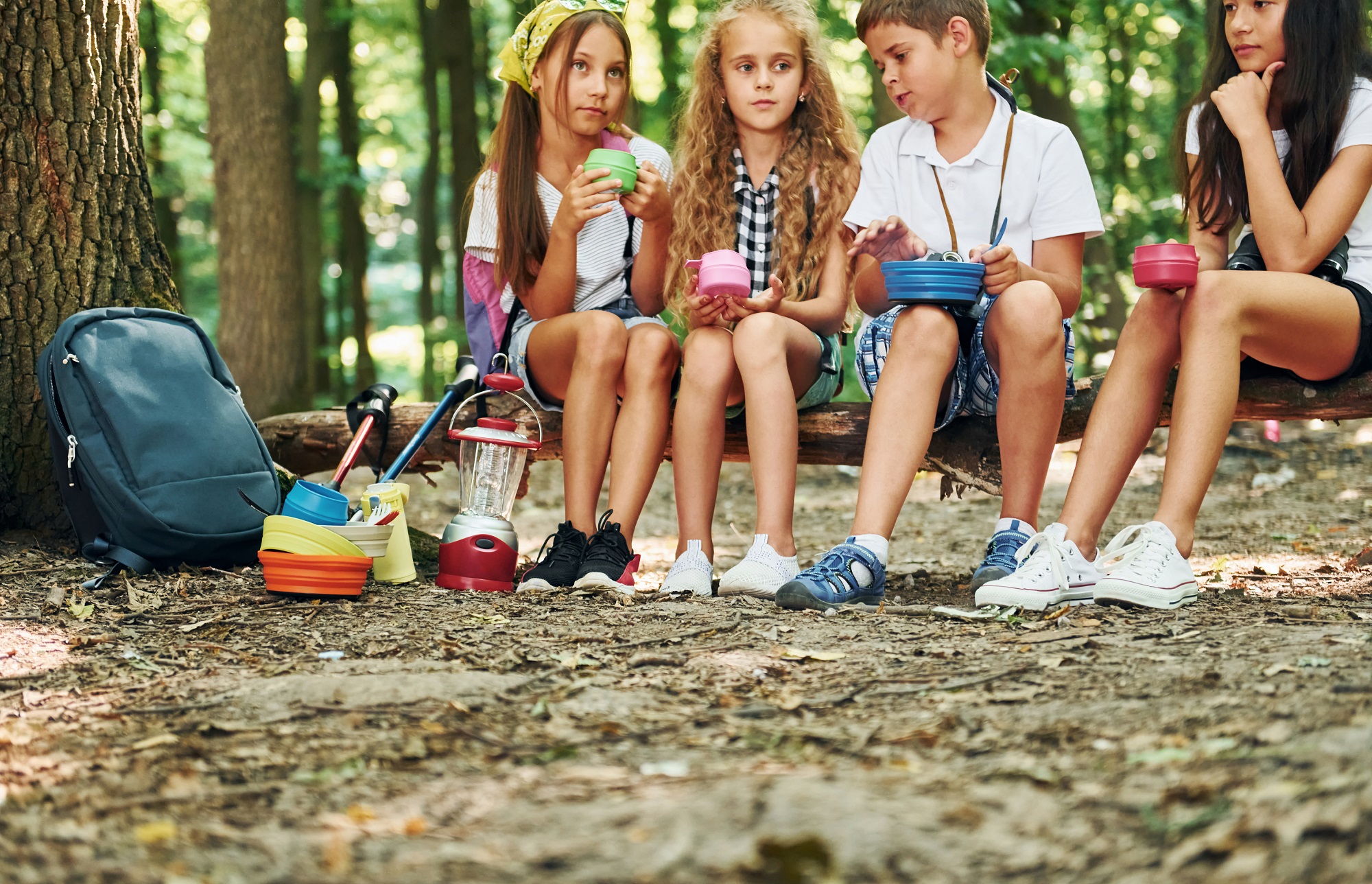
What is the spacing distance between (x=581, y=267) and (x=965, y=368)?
1260mm

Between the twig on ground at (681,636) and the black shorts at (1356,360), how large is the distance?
60.9 inches

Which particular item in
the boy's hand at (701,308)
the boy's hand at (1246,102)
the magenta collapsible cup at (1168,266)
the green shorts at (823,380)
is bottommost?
the green shorts at (823,380)

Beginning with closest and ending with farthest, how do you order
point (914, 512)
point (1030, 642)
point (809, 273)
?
point (1030, 642) < point (809, 273) < point (914, 512)

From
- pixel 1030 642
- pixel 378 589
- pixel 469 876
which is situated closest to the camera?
pixel 469 876

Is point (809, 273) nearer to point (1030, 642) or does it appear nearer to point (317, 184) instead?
point (1030, 642)

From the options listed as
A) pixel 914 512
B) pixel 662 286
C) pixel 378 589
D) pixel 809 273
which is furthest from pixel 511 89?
pixel 914 512

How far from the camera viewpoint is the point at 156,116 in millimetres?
11016

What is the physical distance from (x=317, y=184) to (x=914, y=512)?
6343 millimetres

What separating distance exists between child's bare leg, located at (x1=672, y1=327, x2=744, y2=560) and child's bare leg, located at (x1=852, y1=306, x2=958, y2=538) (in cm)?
46

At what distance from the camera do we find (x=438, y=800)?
159 cm

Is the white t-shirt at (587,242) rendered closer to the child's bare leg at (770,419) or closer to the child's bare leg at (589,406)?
the child's bare leg at (589,406)

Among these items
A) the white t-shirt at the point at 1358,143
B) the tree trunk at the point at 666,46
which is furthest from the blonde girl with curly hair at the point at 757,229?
the tree trunk at the point at 666,46

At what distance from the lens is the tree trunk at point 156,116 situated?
34.2ft

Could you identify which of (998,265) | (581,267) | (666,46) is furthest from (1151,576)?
(666,46)
